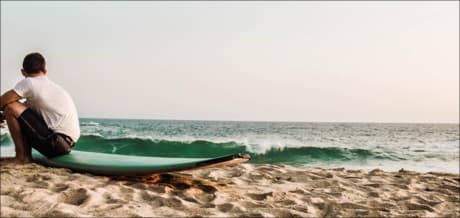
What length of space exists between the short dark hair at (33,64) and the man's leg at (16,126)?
356 mm

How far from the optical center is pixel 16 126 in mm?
4203

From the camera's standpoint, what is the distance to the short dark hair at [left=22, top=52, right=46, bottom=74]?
4074 millimetres

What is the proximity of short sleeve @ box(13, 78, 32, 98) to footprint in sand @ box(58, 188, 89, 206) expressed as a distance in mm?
1159

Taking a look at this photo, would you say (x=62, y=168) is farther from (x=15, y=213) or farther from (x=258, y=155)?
(x=258, y=155)

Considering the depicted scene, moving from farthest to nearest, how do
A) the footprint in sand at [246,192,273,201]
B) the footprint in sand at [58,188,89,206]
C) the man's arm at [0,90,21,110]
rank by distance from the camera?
1. the footprint in sand at [246,192,273,201]
2. the man's arm at [0,90,21,110]
3. the footprint in sand at [58,188,89,206]

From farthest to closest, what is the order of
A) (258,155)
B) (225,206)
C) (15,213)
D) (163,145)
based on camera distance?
(163,145), (258,155), (225,206), (15,213)

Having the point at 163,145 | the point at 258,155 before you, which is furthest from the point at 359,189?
the point at 163,145

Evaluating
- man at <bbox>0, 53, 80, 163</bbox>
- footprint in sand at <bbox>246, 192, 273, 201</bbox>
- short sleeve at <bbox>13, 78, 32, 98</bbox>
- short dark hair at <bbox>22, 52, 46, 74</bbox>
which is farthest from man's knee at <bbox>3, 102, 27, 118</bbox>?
footprint in sand at <bbox>246, 192, 273, 201</bbox>

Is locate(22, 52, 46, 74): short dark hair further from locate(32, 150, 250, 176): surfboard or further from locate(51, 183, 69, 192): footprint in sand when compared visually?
locate(51, 183, 69, 192): footprint in sand

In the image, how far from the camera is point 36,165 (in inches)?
174

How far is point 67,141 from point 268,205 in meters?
2.19

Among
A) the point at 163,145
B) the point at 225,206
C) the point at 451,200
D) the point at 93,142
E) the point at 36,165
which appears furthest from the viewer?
the point at 93,142

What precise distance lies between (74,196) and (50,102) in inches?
44.3

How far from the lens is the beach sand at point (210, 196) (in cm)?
331
